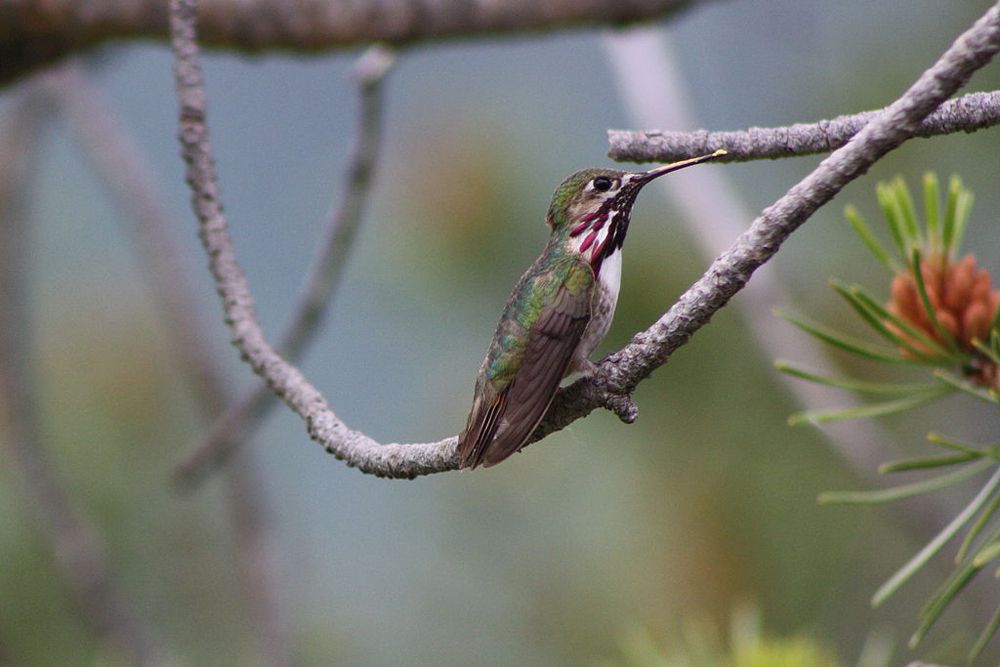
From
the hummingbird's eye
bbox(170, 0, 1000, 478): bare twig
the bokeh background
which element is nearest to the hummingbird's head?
the hummingbird's eye

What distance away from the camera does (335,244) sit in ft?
6.75

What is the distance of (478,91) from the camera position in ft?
13.3

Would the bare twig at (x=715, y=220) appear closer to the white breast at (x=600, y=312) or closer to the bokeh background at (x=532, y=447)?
the bokeh background at (x=532, y=447)

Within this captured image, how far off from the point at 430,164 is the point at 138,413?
1.22 meters

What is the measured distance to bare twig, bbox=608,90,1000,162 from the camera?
43.8 inches

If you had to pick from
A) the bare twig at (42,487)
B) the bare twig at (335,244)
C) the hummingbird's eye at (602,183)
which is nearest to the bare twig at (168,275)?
the bare twig at (42,487)

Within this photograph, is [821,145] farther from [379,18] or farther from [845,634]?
[845,634]

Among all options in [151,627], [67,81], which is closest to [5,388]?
[67,81]

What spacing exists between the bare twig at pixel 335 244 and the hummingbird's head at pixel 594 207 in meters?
0.49

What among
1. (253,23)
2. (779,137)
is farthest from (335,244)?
(779,137)

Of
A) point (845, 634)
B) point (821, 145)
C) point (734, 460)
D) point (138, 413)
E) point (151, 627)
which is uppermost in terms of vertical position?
point (821, 145)

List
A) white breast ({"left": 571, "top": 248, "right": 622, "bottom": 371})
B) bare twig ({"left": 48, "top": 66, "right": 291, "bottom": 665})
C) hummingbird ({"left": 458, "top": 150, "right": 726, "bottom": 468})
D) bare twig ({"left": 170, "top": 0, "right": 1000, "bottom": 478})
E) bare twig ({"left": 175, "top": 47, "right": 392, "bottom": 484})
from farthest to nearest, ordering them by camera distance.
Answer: bare twig ({"left": 48, "top": 66, "right": 291, "bottom": 665}) → bare twig ({"left": 175, "top": 47, "right": 392, "bottom": 484}) → white breast ({"left": 571, "top": 248, "right": 622, "bottom": 371}) → hummingbird ({"left": 458, "top": 150, "right": 726, "bottom": 468}) → bare twig ({"left": 170, "top": 0, "right": 1000, "bottom": 478})

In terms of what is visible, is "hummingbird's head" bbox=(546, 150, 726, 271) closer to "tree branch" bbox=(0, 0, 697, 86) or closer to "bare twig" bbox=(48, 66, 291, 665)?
"tree branch" bbox=(0, 0, 697, 86)

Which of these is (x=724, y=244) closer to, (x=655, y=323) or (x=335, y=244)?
(x=335, y=244)
